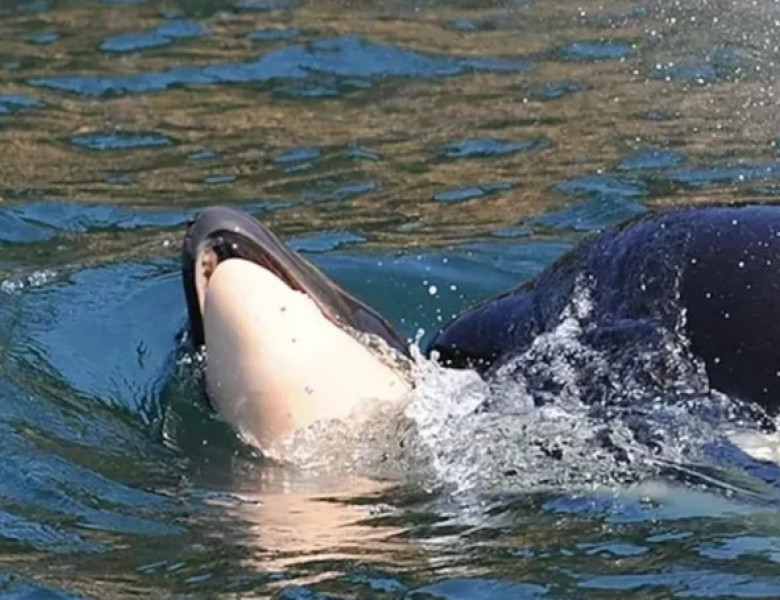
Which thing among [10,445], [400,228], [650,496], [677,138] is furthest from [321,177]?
[650,496]

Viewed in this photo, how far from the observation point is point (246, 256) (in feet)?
19.2

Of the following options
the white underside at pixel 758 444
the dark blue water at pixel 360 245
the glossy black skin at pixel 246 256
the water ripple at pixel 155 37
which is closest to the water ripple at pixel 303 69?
the dark blue water at pixel 360 245

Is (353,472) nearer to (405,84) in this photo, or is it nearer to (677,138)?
(677,138)

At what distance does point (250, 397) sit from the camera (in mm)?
5809

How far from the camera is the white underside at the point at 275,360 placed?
5.77 meters

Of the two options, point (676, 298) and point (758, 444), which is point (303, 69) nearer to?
point (676, 298)

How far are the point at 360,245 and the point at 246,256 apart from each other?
260 centimetres

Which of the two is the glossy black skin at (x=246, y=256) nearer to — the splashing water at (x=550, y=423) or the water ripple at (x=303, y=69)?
the splashing water at (x=550, y=423)

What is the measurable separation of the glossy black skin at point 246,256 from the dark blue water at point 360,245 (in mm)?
290

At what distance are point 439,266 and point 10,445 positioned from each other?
231cm

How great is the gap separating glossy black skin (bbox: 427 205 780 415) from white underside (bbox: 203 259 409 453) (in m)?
0.33

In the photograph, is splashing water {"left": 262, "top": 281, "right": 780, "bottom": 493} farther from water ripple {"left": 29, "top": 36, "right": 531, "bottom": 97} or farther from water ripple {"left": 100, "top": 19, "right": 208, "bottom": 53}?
water ripple {"left": 100, "top": 19, "right": 208, "bottom": 53}

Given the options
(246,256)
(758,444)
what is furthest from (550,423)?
(246,256)

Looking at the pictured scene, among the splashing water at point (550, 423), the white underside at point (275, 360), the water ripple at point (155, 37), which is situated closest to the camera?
the splashing water at point (550, 423)
